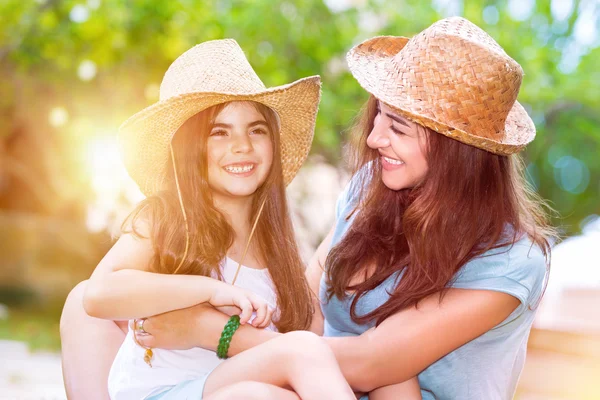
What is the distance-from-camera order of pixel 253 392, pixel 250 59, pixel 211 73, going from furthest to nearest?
pixel 250 59 → pixel 211 73 → pixel 253 392

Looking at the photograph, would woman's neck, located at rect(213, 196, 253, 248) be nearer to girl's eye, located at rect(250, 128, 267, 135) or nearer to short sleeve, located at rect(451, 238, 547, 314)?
girl's eye, located at rect(250, 128, 267, 135)

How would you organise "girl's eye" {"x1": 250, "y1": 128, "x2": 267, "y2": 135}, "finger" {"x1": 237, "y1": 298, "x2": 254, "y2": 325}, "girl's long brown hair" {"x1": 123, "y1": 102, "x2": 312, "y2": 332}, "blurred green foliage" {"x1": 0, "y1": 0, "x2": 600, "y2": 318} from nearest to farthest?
"finger" {"x1": 237, "y1": 298, "x2": 254, "y2": 325}
"girl's long brown hair" {"x1": 123, "y1": 102, "x2": 312, "y2": 332}
"girl's eye" {"x1": 250, "y1": 128, "x2": 267, "y2": 135}
"blurred green foliage" {"x1": 0, "y1": 0, "x2": 600, "y2": 318}

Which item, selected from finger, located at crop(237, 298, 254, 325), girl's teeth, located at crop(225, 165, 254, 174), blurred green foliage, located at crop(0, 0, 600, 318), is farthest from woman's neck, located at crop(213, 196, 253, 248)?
blurred green foliage, located at crop(0, 0, 600, 318)

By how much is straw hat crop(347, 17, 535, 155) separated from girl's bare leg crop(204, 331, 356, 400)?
67 centimetres

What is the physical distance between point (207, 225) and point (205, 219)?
0.02 metres

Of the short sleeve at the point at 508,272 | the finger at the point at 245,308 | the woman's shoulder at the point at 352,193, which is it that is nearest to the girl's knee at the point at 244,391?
the finger at the point at 245,308

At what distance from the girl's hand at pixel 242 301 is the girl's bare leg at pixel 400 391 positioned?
1.27 feet

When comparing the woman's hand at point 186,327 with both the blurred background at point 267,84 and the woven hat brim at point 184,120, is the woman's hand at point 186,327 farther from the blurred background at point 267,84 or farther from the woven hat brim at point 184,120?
the blurred background at point 267,84

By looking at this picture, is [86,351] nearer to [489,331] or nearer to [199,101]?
[199,101]

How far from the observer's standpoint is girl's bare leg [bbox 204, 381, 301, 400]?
6.22ft

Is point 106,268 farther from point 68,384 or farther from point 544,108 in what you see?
point 544,108

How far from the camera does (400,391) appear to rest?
224cm

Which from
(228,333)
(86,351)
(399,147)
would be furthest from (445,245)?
(86,351)

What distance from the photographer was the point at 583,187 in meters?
8.42
